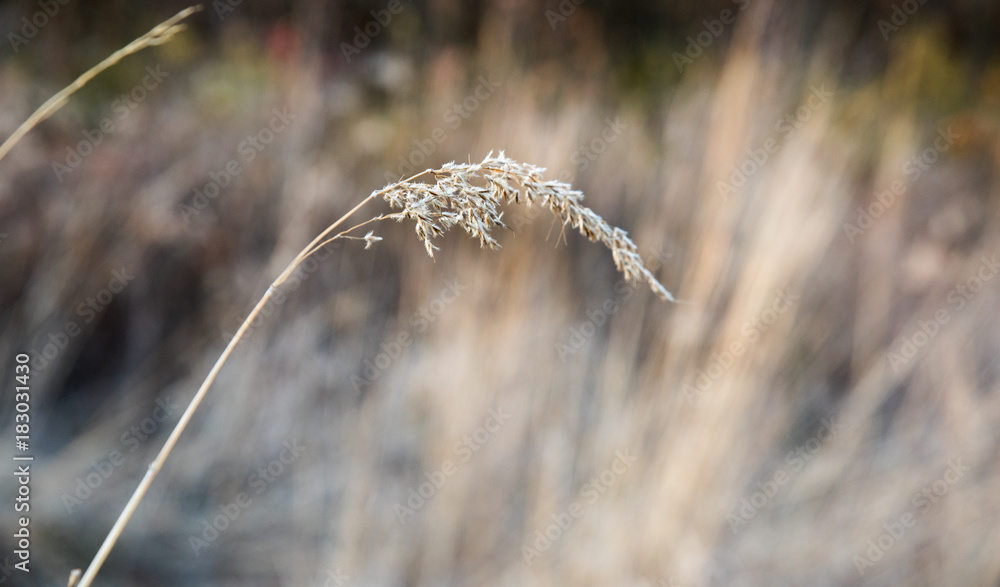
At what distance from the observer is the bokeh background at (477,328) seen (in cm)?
192

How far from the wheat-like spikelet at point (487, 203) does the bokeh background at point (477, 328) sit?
1.81ft

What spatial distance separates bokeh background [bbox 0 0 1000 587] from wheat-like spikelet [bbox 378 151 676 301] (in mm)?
551

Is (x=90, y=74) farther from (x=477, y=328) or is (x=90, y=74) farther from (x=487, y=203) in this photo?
(x=477, y=328)

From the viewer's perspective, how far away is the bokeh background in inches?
75.7

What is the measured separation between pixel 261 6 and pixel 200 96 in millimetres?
966

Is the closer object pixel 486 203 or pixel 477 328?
pixel 486 203

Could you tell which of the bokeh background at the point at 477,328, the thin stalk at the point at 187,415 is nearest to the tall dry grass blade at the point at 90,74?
the thin stalk at the point at 187,415

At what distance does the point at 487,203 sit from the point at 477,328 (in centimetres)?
140

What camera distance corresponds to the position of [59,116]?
3078mm

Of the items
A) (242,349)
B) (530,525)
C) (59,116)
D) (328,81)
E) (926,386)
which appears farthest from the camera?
(328,81)

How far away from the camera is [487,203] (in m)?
0.70

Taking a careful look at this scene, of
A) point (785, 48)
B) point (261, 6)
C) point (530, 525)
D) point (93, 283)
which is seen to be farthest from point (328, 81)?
point (530, 525)

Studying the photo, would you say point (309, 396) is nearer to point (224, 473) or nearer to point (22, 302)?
point (224, 473)

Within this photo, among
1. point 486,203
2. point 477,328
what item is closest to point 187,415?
point 486,203
